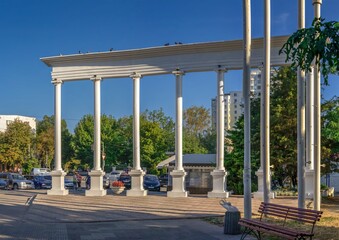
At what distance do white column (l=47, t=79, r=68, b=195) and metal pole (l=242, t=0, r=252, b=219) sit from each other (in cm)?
1578

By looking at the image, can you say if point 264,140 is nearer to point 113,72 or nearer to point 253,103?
point 113,72

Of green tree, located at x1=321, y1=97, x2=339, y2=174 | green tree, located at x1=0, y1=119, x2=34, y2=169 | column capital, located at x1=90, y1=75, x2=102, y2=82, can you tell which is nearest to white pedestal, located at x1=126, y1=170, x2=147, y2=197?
column capital, located at x1=90, y1=75, x2=102, y2=82

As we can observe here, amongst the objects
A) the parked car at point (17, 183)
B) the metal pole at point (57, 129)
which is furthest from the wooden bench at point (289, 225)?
the parked car at point (17, 183)

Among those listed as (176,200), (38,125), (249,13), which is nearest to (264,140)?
(249,13)

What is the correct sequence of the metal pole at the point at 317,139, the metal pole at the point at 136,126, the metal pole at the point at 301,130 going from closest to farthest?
the metal pole at the point at 317,139, the metal pole at the point at 301,130, the metal pole at the point at 136,126

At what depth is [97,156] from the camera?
2644cm

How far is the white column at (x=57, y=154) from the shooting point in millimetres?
26750

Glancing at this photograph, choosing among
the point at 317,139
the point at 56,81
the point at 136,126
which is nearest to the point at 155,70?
the point at 136,126

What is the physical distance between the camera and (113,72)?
26906mm

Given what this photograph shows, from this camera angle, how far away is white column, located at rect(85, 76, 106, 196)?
25906 millimetres

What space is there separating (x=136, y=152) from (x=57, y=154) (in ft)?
17.2

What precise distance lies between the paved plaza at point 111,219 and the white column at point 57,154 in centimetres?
369

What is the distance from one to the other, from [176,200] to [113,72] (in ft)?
29.7

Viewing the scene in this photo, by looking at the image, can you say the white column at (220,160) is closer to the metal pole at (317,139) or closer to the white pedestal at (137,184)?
the white pedestal at (137,184)
